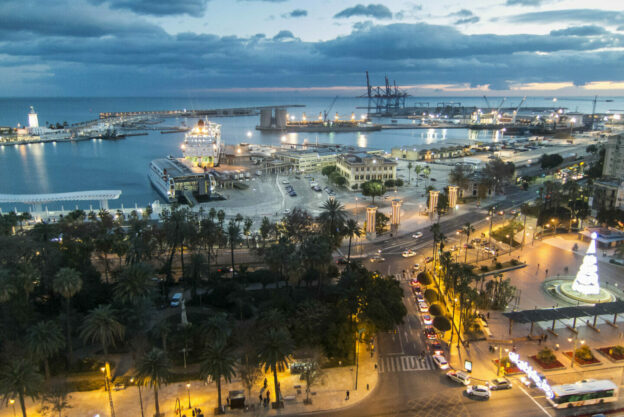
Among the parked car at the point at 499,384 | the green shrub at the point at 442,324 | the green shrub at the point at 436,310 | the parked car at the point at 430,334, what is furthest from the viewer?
the green shrub at the point at 436,310

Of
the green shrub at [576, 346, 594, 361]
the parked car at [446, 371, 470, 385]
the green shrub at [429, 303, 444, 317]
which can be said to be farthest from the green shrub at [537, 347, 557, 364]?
the green shrub at [429, 303, 444, 317]

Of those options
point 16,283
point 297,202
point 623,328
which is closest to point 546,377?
point 623,328

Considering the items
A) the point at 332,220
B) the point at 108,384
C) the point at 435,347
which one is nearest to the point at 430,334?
the point at 435,347

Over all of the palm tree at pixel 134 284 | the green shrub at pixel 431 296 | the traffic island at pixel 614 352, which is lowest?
the traffic island at pixel 614 352

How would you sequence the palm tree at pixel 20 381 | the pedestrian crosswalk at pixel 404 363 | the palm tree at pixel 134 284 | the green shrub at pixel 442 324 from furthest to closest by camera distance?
the green shrub at pixel 442 324 → the palm tree at pixel 134 284 → the pedestrian crosswalk at pixel 404 363 → the palm tree at pixel 20 381

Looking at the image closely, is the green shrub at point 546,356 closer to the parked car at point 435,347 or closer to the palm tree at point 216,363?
the parked car at point 435,347

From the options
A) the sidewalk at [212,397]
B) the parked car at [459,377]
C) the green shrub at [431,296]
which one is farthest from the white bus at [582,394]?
the green shrub at [431,296]
